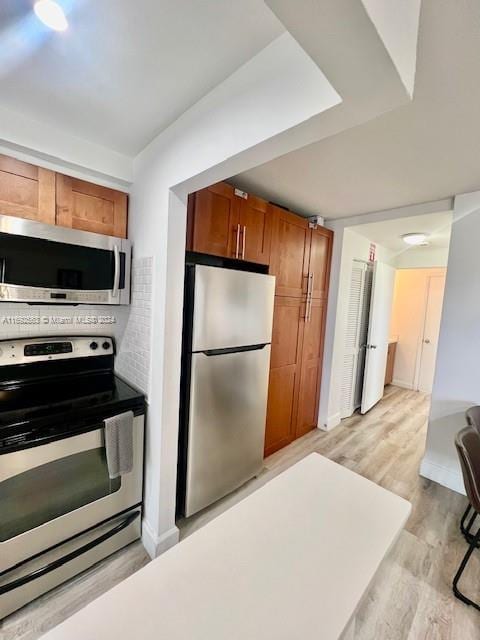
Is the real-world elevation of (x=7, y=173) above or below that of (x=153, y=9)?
below

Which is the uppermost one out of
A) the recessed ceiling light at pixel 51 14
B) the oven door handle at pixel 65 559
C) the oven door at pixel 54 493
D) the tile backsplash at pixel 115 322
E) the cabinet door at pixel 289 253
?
the recessed ceiling light at pixel 51 14

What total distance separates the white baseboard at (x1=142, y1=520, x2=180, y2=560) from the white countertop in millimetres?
931

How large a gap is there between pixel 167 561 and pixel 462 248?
268cm

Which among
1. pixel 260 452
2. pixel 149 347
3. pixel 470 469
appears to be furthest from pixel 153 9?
pixel 260 452

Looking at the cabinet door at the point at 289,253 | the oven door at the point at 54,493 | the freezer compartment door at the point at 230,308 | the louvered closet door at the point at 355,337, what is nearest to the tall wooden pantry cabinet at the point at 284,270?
the cabinet door at the point at 289,253

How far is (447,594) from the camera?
1411 millimetres

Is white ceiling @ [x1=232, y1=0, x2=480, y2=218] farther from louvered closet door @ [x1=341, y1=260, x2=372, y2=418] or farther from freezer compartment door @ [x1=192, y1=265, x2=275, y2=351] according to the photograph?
louvered closet door @ [x1=341, y1=260, x2=372, y2=418]

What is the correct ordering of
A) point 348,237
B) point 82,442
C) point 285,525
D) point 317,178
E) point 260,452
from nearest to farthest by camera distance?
point 285,525 → point 82,442 → point 317,178 → point 260,452 → point 348,237

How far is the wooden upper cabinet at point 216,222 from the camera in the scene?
5.49 feet

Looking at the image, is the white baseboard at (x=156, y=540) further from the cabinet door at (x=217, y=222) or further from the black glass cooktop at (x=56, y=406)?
the cabinet door at (x=217, y=222)

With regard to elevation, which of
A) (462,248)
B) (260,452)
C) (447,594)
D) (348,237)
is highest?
(348,237)

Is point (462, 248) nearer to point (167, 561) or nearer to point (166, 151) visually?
point (166, 151)

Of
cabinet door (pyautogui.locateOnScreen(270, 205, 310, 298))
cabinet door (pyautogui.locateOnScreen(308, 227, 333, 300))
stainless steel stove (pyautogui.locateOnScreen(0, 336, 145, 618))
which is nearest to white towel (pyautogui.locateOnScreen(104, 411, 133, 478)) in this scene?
stainless steel stove (pyautogui.locateOnScreen(0, 336, 145, 618))

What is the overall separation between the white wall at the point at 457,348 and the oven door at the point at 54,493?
7.77 feet
